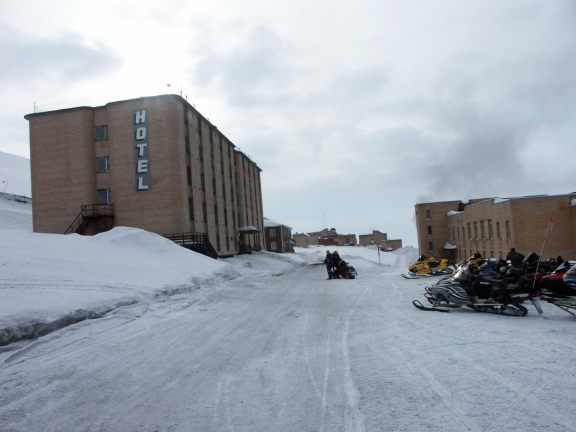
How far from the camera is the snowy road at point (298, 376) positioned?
13.5 feet

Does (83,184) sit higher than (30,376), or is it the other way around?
(83,184)

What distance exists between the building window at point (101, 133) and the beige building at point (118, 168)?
0.08 metres

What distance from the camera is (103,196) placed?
32.8 meters

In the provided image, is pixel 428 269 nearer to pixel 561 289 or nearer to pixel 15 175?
pixel 561 289

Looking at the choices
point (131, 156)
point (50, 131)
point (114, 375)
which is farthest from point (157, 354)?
point (50, 131)

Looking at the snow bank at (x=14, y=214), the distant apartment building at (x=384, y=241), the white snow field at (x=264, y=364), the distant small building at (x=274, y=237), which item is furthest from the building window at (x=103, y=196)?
the distant apartment building at (x=384, y=241)

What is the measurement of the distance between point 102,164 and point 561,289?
105 feet

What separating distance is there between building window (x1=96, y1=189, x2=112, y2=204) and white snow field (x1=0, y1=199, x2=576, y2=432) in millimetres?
21259

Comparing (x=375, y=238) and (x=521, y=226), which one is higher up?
(x=521, y=226)

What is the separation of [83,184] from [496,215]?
118ft

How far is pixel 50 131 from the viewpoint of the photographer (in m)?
33.8

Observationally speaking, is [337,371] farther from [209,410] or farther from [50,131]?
[50,131]

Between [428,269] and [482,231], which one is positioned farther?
[482,231]

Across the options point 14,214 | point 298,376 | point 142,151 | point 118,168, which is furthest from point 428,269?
point 14,214
